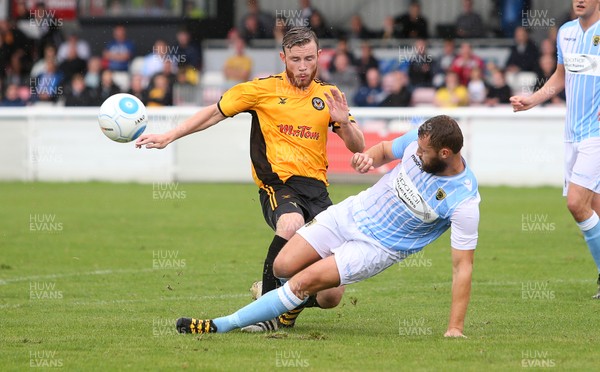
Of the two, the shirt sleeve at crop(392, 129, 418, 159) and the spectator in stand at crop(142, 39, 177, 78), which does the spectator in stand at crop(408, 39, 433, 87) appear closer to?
the spectator in stand at crop(142, 39, 177, 78)

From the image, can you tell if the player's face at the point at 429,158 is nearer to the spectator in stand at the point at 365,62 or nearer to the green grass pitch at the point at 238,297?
the green grass pitch at the point at 238,297

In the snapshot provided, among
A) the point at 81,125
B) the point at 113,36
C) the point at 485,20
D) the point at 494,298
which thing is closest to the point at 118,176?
the point at 81,125

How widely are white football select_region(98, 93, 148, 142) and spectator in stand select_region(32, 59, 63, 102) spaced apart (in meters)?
15.9

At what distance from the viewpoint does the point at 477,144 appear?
1966 centimetres

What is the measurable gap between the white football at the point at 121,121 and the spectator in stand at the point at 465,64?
1440 centimetres

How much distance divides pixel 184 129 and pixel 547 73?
14.0m

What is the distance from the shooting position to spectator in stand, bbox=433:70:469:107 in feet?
69.1

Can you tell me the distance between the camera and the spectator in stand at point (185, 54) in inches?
950

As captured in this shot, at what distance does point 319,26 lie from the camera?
78.8 ft

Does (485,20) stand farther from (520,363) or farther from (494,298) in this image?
(520,363)

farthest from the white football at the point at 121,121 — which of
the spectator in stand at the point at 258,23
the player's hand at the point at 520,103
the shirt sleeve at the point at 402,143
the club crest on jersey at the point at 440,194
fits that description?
the spectator in stand at the point at 258,23

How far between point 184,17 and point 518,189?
10554mm

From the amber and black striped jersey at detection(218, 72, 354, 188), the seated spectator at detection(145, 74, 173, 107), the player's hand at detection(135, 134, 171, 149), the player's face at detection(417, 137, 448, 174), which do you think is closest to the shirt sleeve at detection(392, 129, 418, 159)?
the player's face at detection(417, 137, 448, 174)

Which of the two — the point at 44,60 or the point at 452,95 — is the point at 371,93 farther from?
the point at 44,60
